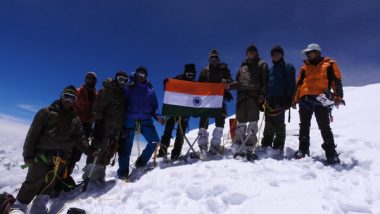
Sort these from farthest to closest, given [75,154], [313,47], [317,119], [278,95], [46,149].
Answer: [75,154]
[278,95]
[313,47]
[317,119]
[46,149]

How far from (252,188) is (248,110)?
2821 mm

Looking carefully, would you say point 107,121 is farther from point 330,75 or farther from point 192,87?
point 330,75

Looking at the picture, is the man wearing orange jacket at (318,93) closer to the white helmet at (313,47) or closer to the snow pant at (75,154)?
the white helmet at (313,47)

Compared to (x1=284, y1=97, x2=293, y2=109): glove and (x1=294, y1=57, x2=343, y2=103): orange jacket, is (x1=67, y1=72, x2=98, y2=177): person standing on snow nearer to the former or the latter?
(x1=284, y1=97, x2=293, y2=109): glove

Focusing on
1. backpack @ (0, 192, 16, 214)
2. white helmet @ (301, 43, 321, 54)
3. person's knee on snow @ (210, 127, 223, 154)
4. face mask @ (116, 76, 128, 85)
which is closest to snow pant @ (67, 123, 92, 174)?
face mask @ (116, 76, 128, 85)

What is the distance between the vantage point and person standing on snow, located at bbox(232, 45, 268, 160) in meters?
8.52

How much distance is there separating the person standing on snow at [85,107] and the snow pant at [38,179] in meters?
1.73

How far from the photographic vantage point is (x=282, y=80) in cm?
847

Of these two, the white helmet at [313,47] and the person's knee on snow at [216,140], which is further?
the person's knee on snow at [216,140]

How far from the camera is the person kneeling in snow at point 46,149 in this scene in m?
6.87

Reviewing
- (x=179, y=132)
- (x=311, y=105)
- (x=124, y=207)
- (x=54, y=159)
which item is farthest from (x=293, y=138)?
(x=54, y=159)

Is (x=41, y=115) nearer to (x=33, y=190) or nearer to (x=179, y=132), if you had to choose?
(x=33, y=190)

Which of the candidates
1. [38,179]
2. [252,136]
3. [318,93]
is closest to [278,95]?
[318,93]

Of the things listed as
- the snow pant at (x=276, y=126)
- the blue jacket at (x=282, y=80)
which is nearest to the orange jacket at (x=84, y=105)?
the snow pant at (x=276, y=126)
